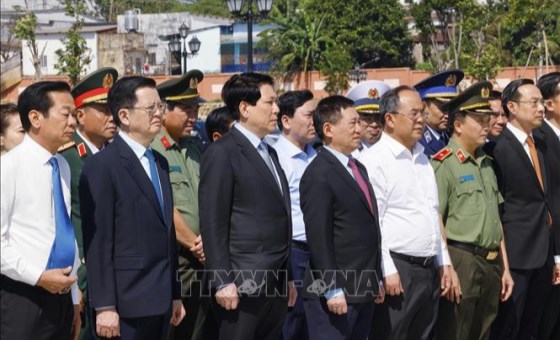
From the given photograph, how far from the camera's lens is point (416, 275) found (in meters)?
5.52

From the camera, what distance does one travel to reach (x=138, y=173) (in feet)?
14.9

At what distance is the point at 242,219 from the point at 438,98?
2749 mm

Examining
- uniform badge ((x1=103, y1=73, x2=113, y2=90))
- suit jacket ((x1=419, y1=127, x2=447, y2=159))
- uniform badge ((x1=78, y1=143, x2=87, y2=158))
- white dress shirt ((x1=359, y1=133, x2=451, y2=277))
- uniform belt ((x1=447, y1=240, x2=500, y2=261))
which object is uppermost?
uniform badge ((x1=103, y1=73, x2=113, y2=90))

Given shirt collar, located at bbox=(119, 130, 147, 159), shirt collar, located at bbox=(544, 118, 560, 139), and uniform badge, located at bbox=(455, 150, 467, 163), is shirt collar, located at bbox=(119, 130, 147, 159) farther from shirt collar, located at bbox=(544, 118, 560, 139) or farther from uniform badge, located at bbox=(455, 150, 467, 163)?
shirt collar, located at bbox=(544, 118, 560, 139)

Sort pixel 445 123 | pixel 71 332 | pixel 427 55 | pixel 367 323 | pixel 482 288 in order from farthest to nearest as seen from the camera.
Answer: pixel 427 55
pixel 445 123
pixel 482 288
pixel 367 323
pixel 71 332

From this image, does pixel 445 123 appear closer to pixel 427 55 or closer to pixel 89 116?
pixel 89 116

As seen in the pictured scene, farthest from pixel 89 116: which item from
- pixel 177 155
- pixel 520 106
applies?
pixel 520 106

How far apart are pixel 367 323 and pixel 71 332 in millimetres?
1723

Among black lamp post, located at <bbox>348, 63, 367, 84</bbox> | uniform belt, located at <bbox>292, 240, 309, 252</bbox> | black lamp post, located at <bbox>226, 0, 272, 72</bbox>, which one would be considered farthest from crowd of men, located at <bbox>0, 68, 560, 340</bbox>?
black lamp post, located at <bbox>348, 63, 367, 84</bbox>

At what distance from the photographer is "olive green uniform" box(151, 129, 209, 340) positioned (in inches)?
233

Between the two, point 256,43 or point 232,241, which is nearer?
point 232,241

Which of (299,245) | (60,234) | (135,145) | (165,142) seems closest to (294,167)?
(299,245)

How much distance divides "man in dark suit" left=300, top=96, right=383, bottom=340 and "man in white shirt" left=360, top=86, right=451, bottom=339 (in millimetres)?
213

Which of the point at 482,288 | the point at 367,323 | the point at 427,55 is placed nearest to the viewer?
the point at 367,323
